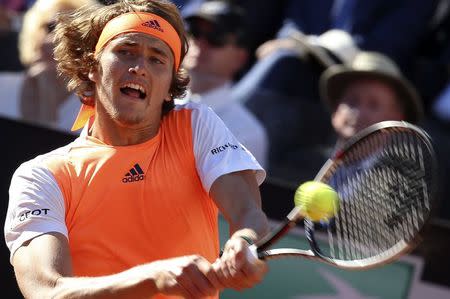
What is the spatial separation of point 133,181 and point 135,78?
322 mm

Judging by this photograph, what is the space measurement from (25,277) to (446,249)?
2.31 metres

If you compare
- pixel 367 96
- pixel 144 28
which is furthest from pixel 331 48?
pixel 144 28

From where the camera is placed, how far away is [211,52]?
5879 millimetres

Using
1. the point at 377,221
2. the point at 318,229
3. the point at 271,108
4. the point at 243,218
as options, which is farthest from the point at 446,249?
the point at 243,218

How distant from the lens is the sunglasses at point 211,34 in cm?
586

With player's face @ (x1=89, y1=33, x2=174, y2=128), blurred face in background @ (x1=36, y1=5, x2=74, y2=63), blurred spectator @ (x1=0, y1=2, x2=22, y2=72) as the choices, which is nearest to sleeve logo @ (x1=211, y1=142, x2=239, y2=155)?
player's face @ (x1=89, y1=33, x2=174, y2=128)

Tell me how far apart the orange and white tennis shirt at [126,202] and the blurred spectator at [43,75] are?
2217mm

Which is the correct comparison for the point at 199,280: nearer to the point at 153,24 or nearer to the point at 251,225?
the point at 251,225

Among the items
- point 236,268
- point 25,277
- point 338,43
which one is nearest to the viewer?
point 236,268

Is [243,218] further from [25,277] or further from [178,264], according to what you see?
[25,277]

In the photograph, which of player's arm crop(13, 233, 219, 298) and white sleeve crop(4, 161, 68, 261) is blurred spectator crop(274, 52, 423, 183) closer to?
white sleeve crop(4, 161, 68, 261)

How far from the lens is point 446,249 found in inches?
187

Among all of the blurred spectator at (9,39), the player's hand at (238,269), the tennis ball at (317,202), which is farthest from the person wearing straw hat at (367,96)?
the player's hand at (238,269)

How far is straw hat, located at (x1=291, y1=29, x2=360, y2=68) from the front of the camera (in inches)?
232
